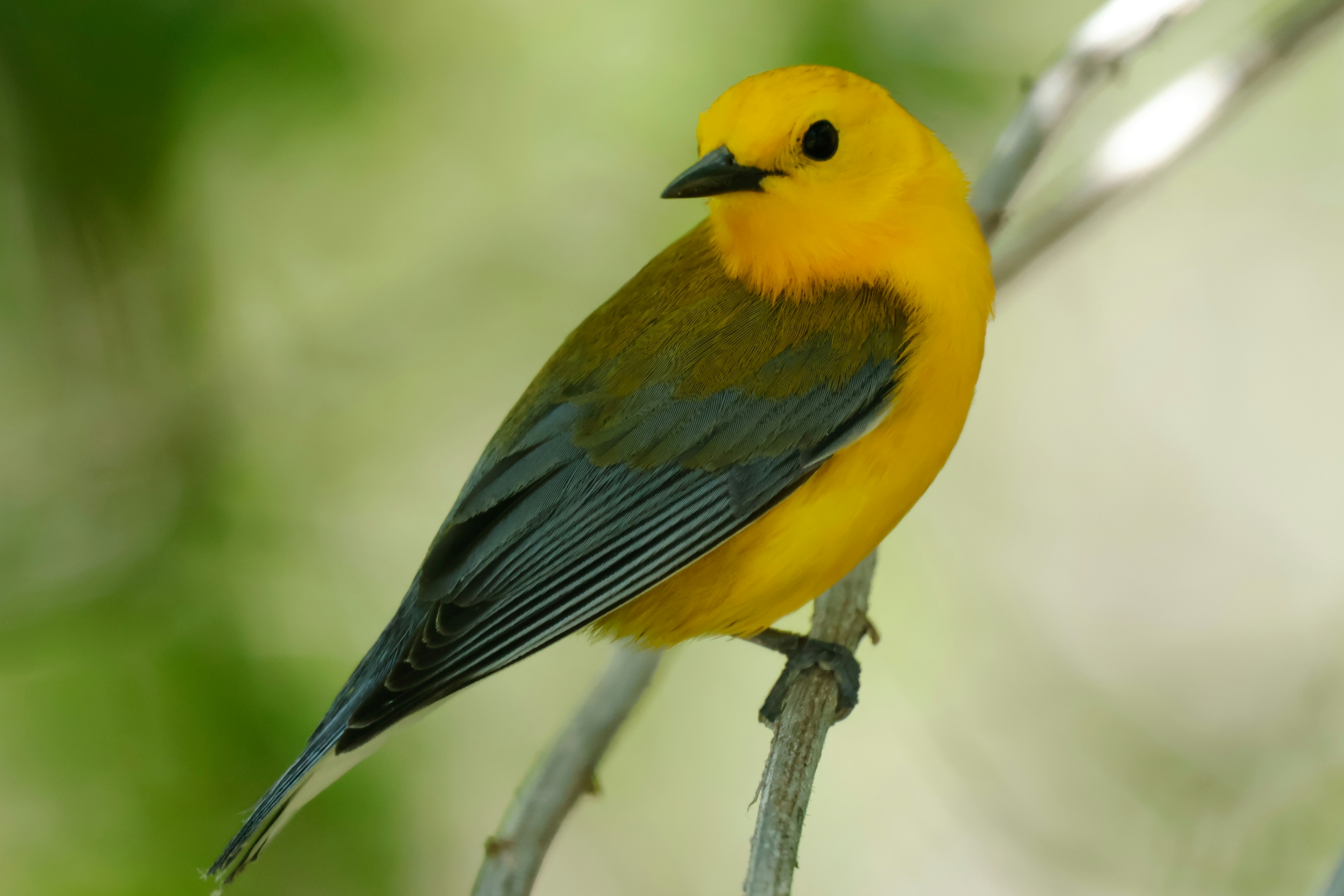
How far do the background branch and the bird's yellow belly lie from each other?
1.03 feet

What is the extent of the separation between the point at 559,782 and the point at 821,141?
5.68ft

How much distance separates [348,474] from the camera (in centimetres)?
454

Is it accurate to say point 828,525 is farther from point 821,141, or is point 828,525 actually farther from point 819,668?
point 821,141

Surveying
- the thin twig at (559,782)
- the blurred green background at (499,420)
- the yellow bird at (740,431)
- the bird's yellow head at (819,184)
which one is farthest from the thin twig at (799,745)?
the bird's yellow head at (819,184)

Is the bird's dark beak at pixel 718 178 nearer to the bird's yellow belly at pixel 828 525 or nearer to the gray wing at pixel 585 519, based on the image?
the gray wing at pixel 585 519

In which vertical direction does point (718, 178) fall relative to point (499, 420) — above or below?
below

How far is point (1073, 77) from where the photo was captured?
132 inches

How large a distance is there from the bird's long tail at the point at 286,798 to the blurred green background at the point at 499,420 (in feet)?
3.06

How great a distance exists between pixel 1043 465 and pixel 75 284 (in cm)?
388

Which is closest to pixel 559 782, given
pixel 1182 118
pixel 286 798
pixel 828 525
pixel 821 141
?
pixel 286 798

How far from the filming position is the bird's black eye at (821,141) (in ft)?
9.30

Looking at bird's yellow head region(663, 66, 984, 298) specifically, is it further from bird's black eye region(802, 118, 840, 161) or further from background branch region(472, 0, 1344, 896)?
background branch region(472, 0, 1344, 896)

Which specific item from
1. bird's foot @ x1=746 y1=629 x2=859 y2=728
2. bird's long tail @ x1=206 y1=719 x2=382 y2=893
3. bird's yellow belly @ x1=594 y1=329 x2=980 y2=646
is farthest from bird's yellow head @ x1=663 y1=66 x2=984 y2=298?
bird's long tail @ x1=206 y1=719 x2=382 y2=893

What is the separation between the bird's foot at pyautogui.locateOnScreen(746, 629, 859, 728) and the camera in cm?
307
